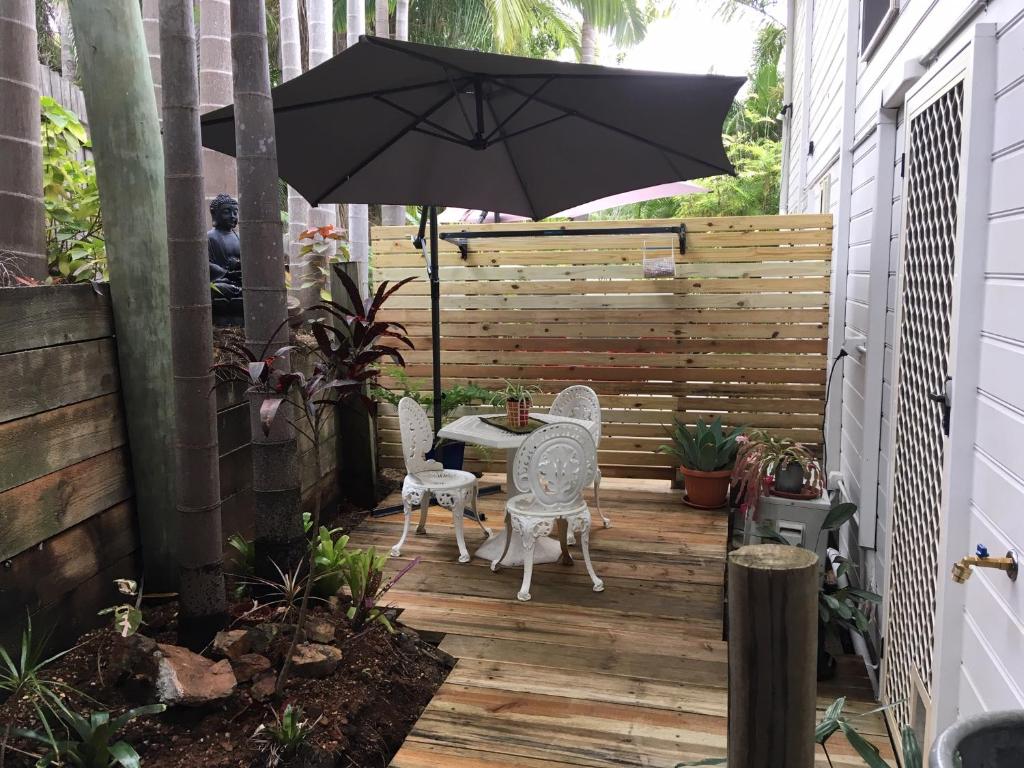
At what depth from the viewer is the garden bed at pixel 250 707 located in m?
2.13

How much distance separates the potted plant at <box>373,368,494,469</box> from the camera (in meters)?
5.23

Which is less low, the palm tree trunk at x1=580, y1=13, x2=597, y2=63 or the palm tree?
the palm tree

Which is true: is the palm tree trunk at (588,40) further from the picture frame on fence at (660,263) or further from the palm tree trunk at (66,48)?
the picture frame on fence at (660,263)

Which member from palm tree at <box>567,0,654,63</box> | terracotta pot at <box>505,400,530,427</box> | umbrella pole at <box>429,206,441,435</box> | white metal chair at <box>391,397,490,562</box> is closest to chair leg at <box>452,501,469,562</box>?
white metal chair at <box>391,397,490,562</box>

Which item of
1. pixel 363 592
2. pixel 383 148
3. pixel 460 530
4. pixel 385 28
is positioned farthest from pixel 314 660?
pixel 385 28

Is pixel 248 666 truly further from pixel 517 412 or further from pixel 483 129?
pixel 483 129

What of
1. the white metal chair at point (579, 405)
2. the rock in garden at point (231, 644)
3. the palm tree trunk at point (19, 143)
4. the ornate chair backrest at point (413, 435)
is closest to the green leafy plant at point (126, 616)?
the rock in garden at point (231, 644)

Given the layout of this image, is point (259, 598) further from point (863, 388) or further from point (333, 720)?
point (863, 388)

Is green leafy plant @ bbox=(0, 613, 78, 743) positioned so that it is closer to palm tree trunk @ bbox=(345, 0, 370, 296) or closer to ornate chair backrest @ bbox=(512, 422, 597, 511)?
ornate chair backrest @ bbox=(512, 422, 597, 511)

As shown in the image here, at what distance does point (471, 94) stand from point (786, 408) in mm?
3033

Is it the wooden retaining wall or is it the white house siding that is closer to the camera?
the white house siding

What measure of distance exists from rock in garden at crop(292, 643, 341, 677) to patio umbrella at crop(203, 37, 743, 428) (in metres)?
2.15

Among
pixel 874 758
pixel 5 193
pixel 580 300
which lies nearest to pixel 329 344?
pixel 5 193

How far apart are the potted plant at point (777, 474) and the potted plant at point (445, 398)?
72.0 inches
